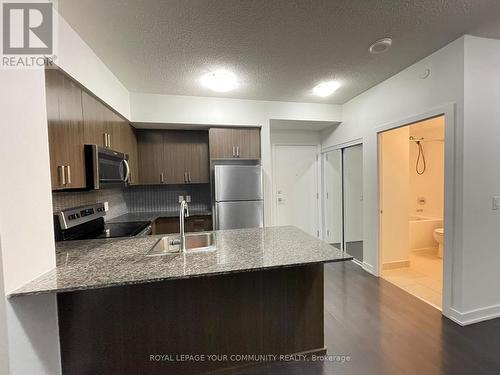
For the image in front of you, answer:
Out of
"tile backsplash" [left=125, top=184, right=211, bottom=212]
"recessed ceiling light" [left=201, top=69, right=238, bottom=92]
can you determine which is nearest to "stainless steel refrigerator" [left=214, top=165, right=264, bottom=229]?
"tile backsplash" [left=125, top=184, right=211, bottom=212]

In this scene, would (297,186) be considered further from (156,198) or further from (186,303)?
(186,303)

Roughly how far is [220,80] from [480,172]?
2.76m

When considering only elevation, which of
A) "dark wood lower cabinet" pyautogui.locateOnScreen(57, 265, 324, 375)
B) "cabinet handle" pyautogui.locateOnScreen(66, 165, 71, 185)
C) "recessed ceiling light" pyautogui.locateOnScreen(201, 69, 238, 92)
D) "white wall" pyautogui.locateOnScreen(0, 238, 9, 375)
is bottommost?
"dark wood lower cabinet" pyautogui.locateOnScreen(57, 265, 324, 375)

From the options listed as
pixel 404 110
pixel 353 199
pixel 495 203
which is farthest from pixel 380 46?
pixel 353 199

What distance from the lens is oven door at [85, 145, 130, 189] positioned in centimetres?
198

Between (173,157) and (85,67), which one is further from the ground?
(85,67)

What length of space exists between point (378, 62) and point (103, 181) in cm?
299

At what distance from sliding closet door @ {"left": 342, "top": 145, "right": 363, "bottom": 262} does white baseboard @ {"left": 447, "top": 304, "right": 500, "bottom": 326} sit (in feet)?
4.72

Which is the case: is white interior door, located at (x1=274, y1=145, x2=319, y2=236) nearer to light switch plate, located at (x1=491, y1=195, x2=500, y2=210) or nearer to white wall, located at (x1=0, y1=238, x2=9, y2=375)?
light switch plate, located at (x1=491, y1=195, x2=500, y2=210)

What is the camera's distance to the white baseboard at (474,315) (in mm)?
2121

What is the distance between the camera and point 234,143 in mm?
3529

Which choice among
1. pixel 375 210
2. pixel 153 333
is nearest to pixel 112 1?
pixel 153 333

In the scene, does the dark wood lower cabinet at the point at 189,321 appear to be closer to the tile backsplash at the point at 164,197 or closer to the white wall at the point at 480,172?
the white wall at the point at 480,172

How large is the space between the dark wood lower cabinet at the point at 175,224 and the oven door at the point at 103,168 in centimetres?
107
